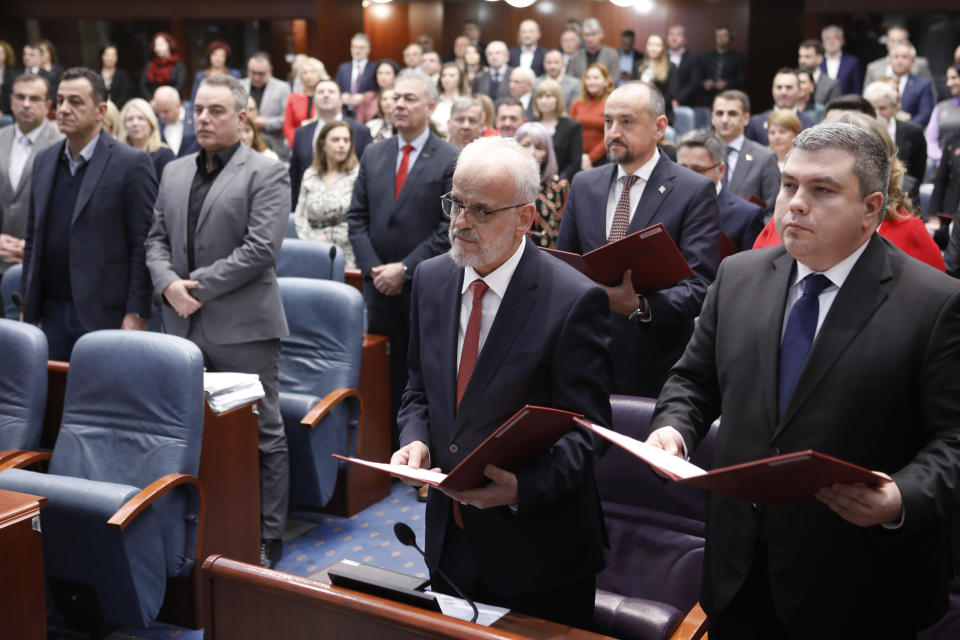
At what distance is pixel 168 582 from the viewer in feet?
10.2

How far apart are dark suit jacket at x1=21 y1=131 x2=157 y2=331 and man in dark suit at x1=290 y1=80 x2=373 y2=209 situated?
97.9 inches

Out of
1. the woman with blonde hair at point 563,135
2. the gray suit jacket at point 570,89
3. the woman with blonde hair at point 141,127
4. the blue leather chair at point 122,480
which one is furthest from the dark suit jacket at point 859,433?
the gray suit jacket at point 570,89

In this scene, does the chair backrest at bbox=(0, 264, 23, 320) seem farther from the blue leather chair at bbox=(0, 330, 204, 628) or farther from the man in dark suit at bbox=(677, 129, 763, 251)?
the man in dark suit at bbox=(677, 129, 763, 251)

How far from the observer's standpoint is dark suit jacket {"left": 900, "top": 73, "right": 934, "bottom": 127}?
8047mm

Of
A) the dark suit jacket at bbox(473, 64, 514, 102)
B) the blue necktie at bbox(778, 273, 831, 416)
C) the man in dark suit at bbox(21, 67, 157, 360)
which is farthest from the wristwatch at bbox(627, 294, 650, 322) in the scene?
the dark suit jacket at bbox(473, 64, 514, 102)

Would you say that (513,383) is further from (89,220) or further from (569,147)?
(569,147)

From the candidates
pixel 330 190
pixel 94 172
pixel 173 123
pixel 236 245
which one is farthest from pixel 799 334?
pixel 173 123

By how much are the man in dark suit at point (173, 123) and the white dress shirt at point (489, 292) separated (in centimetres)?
515

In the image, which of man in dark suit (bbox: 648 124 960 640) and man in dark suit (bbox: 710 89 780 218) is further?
man in dark suit (bbox: 710 89 780 218)

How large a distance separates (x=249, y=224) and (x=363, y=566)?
6.16 ft

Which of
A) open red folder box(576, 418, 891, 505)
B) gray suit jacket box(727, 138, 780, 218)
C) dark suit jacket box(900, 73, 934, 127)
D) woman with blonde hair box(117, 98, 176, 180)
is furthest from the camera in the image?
dark suit jacket box(900, 73, 934, 127)

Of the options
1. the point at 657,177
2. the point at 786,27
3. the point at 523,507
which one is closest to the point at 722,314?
the point at 523,507

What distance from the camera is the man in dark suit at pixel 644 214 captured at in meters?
3.09

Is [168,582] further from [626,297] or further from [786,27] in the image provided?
[786,27]
